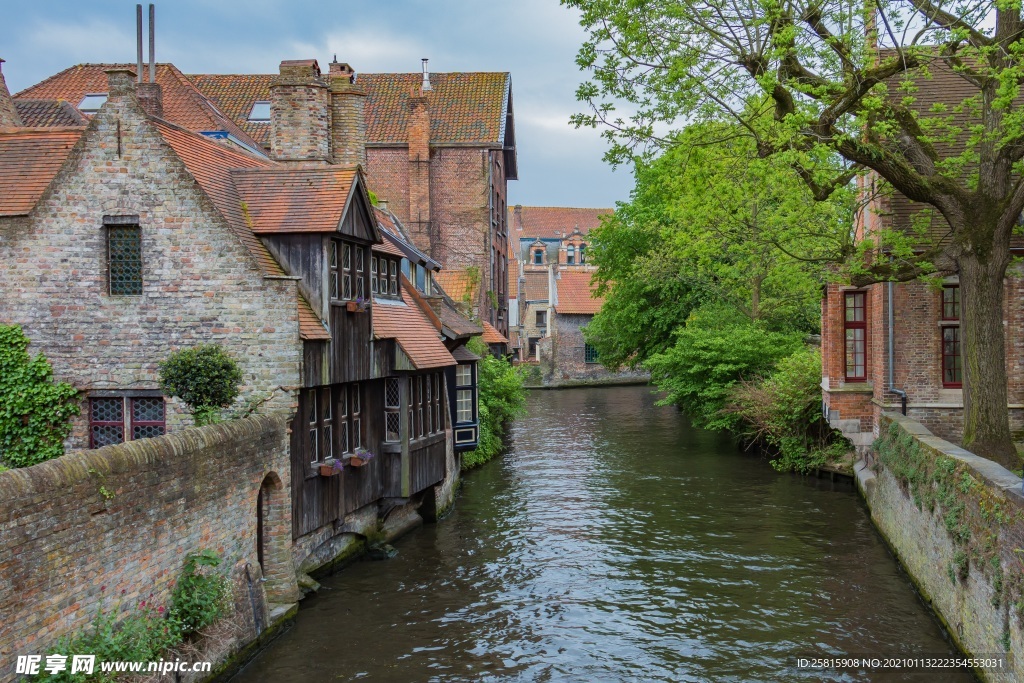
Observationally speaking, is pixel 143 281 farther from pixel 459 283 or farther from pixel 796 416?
pixel 459 283

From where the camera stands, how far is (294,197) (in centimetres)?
1521

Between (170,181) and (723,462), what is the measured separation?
19500mm

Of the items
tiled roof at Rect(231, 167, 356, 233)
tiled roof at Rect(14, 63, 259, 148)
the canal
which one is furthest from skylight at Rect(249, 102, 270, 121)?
tiled roof at Rect(231, 167, 356, 233)

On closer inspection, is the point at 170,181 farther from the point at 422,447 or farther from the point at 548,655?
the point at 548,655

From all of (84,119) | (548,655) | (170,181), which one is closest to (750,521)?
(548,655)

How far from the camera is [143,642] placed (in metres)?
9.70

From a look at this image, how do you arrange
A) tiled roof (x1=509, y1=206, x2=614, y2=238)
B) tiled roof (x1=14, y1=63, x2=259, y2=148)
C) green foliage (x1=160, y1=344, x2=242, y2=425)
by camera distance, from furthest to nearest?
tiled roof (x1=509, y1=206, x2=614, y2=238) → tiled roof (x1=14, y1=63, x2=259, y2=148) → green foliage (x1=160, y1=344, x2=242, y2=425)

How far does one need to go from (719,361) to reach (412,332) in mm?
15650

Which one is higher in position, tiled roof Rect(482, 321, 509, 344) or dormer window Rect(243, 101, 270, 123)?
dormer window Rect(243, 101, 270, 123)

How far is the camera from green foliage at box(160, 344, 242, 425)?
43.7 ft

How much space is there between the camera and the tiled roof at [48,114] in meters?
24.4

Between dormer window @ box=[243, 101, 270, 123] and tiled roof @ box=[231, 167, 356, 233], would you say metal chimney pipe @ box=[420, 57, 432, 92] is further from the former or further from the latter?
tiled roof @ box=[231, 167, 356, 233]

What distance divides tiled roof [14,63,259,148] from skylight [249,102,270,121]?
4000 millimetres

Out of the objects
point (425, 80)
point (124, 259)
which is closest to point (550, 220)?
point (425, 80)
